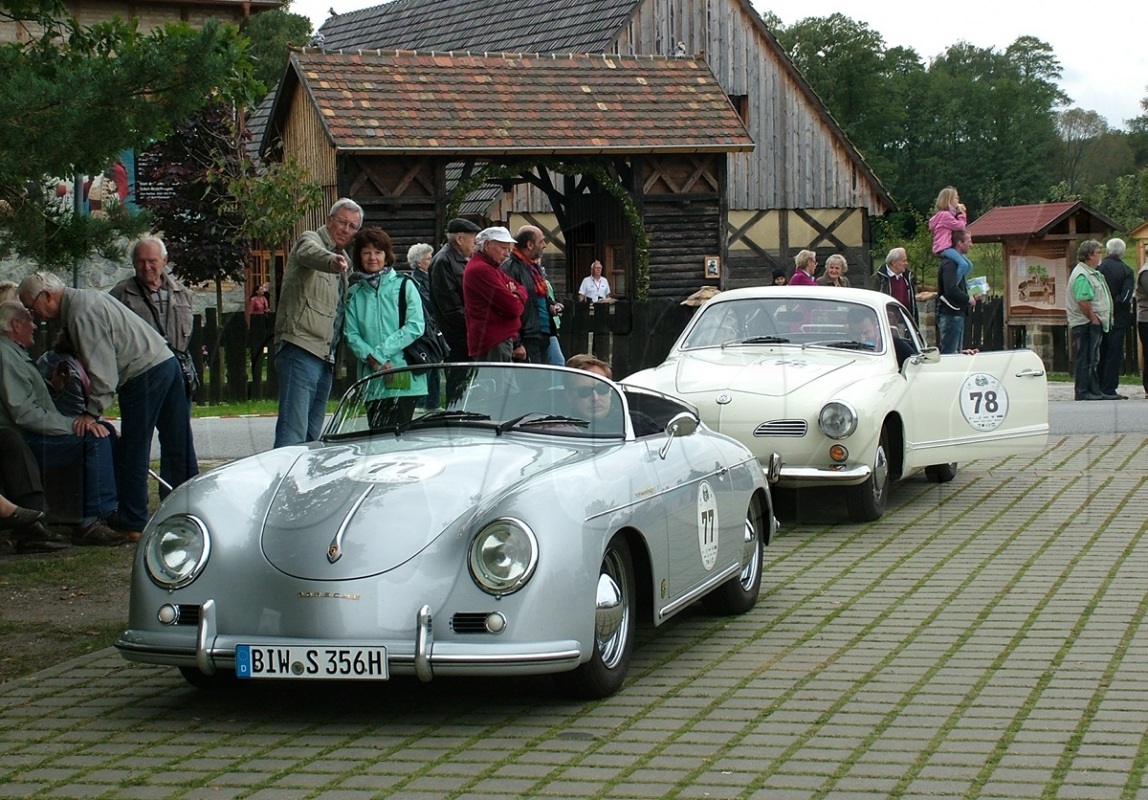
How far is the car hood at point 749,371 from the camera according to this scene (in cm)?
1168

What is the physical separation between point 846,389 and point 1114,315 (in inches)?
401

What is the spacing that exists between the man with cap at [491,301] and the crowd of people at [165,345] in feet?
0.03

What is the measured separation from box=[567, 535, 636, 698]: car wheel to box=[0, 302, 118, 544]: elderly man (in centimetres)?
487

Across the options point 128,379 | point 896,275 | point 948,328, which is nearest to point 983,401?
point 948,328

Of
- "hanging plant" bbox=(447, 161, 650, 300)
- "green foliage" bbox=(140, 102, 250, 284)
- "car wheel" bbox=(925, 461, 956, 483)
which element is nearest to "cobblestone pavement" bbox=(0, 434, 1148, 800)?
"car wheel" bbox=(925, 461, 956, 483)

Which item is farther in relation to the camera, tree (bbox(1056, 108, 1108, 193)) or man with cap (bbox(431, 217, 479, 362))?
tree (bbox(1056, 108, 1108, 193))

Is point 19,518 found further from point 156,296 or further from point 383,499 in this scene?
point 383,499

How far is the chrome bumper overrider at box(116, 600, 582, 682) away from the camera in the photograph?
5.98m

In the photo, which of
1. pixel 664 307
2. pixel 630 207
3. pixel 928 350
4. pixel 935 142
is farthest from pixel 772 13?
pixel 928 350

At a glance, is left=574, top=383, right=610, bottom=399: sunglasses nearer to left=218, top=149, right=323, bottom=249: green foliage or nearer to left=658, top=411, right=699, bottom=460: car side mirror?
left=658, top=411, right=699, bottom=460: car side mirror

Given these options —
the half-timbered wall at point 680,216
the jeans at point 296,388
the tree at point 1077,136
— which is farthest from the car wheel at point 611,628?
the half-timbered wall at point 680,216

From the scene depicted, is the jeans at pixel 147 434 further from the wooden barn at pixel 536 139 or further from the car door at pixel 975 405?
the wooden barn at pixel 536 139

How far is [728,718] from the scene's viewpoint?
245 inches

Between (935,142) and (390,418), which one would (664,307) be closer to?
(935,142)
